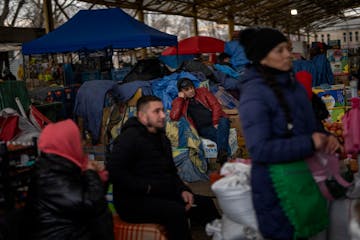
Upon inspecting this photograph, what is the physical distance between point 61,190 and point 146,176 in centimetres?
83

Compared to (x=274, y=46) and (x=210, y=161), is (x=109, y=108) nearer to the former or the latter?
(x=210, y=161)

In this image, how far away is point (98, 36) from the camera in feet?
28.0

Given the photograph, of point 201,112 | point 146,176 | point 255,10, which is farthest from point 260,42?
point 255,10

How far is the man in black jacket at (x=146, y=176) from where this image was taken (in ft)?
10.4

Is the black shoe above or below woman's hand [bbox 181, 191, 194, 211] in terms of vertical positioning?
below

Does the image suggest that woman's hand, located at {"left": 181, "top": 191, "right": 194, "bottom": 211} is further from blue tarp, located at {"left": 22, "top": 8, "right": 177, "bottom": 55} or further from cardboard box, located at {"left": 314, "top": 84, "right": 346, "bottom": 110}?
blue tarp, located at {"left": 22, "top": 8, "right": 177, "bottom": 55}

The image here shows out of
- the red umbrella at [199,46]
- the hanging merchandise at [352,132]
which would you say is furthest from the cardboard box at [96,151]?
the red umbrella at [199,46]

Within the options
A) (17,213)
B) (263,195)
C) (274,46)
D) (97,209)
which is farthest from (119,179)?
(274,46)

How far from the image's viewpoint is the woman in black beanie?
2107 millimetres

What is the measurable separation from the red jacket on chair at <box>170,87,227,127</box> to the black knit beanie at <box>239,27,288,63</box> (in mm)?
3844

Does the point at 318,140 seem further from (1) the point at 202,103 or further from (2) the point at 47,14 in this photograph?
(2) the point at 47,14

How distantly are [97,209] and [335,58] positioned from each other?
8.35 metres

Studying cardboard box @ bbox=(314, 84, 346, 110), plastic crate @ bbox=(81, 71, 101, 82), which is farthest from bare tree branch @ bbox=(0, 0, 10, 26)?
cardboard box @ bbox=(314, 84, 346, 110)

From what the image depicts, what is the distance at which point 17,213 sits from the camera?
98.8 inches
